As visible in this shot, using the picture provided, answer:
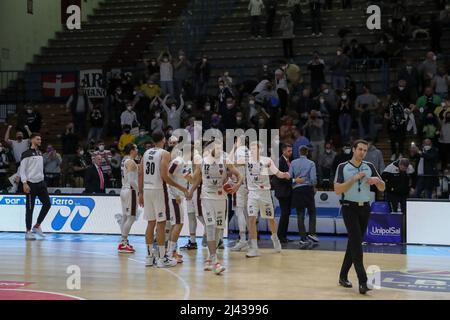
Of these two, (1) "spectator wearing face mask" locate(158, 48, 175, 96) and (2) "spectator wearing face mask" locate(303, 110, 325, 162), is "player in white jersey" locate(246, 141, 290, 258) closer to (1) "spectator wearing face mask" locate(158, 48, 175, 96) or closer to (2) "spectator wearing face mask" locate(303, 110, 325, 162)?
(2) "spectator wearing face mask" locate(303, 110, 325, 162)

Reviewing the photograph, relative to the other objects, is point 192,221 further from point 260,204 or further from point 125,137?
point 125,137

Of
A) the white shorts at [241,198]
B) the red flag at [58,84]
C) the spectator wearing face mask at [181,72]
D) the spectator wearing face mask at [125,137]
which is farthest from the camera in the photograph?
the red flag at [58,84]

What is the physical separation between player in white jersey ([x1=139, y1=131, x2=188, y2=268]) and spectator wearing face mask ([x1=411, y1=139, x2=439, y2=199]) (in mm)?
7764

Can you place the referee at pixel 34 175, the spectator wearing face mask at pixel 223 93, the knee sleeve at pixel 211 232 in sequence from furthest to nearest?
1. the spectator wearing face mask at pixel 223 93
2. the referee at pixel 34 175
3. the knee sleeve at pixel 211 232

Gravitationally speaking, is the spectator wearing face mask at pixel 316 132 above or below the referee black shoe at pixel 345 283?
above

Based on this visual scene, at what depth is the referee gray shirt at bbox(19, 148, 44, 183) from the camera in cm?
1598

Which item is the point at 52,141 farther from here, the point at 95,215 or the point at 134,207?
the point at 134,207

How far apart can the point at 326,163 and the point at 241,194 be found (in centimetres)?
580

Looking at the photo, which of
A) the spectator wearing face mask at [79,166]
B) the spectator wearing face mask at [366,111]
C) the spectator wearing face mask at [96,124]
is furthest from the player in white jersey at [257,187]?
the spectator wearing face mask at [96,124]

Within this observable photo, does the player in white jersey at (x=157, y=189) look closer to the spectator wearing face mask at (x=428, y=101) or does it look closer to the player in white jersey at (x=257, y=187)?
the player in white jersey at (x=257, y=187)

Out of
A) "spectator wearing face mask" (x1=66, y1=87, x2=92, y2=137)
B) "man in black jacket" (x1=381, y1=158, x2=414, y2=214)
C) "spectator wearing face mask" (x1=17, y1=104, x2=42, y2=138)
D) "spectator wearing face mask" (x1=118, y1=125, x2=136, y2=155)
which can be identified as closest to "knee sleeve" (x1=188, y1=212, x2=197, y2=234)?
"man in black jacket" (x1=381, y1=158, x2=414, y2=214)

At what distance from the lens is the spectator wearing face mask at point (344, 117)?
823 inches

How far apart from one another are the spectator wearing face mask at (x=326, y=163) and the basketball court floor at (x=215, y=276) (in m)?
3.94
